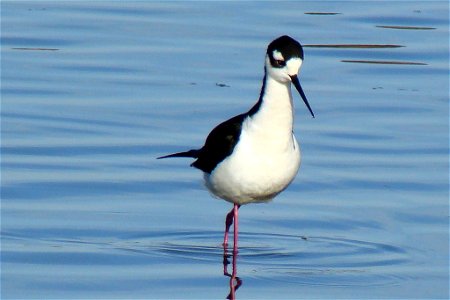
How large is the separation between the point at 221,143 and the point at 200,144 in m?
2.56

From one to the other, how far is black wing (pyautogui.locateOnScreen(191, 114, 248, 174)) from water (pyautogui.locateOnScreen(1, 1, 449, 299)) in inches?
19.8

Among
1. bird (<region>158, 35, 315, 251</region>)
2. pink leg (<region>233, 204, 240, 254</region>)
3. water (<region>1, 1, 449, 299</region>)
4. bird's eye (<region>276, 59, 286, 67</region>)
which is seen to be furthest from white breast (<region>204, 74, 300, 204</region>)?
water (<region>1, 1, 449, 299</region>)

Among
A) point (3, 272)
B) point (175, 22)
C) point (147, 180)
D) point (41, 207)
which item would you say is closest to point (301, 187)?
point (147, 180)

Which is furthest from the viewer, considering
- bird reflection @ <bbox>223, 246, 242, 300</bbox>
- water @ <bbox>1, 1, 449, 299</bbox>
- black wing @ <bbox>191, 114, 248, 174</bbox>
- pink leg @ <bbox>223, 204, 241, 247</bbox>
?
pink leg @ <bbox>223, 204, 241, 247</bbox>

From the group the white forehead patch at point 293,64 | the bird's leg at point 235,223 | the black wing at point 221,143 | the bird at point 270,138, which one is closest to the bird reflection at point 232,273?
the bird's leg at point 235,223

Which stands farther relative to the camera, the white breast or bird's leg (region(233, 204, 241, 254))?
bird's leg (region(233, 204, 241, 254))

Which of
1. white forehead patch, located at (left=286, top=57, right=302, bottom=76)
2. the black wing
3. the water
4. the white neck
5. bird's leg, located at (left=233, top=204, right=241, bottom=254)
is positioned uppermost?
white forehead patch, located at (left=286, top=57, right=302, bottom=76)

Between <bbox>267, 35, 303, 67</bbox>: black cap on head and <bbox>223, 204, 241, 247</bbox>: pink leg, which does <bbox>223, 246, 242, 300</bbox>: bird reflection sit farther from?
<bbox>267, 35, 303, 67</bbox>: black cap on head

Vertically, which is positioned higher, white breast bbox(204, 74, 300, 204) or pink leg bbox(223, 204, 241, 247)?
white breast bbox(204, 74, 300, 204)

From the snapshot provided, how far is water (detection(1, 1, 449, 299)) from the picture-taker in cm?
878

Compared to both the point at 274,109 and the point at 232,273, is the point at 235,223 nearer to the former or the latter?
the point at 232,273

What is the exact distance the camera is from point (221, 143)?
933cm

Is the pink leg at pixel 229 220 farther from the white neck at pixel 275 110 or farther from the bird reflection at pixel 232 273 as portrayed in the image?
the white neck at pixel 275 110

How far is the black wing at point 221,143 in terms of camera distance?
9211mm
